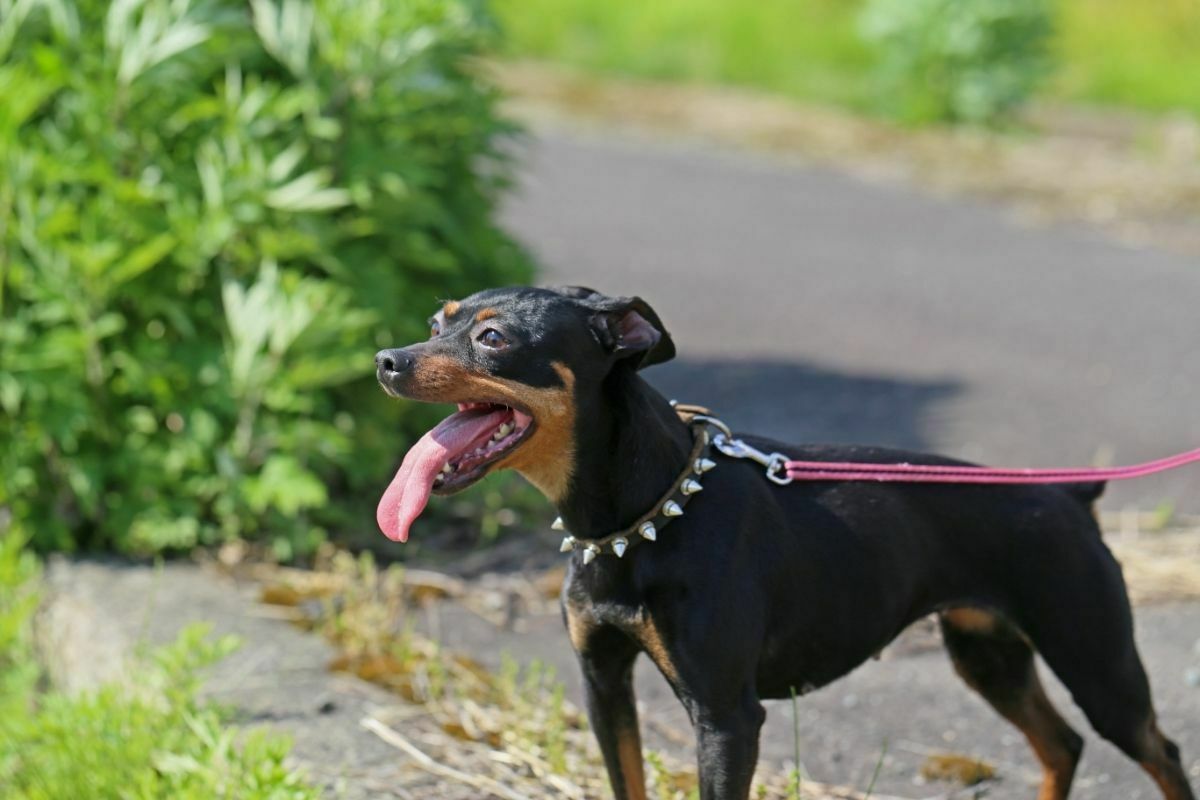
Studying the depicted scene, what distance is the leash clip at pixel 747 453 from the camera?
12.5ft

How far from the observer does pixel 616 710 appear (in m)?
3.90

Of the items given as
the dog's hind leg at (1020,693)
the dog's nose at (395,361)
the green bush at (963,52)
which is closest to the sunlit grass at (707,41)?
the green bush at (963,52)

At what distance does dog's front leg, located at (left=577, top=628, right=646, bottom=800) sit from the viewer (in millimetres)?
3814

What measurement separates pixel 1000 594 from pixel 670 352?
1052 mm

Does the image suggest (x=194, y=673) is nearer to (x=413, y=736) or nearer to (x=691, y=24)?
(x=413, y=736)

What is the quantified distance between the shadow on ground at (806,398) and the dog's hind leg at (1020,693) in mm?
3594

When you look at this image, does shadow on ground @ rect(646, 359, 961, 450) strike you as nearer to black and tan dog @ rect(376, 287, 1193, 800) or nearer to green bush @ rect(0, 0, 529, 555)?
green bush @ rect(0, 0, 529, 555)

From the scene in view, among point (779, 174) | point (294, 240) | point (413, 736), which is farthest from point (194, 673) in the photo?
point (779, 174)

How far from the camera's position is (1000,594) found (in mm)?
4008

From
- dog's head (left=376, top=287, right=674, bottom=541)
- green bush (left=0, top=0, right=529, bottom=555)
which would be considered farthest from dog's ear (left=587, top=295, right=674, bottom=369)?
green bush (left=0, top=0, right=529, bottom=555)

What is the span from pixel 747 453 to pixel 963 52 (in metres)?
13.2

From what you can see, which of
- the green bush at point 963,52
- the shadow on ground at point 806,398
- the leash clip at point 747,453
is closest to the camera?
the leash clip at point 747,453

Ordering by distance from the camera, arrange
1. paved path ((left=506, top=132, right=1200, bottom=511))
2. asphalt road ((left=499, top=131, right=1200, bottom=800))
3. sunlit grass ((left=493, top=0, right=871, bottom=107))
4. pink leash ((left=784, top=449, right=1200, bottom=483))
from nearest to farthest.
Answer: pink leash ((left=784, top=449, right=1200, bottom=483)), asphalt road ((left=499, top=131, right=1200, bottom=800)), paved path ((left=506, top=132, right=1200, bottom=511)), sunlit grass ((left=493, top=0, right=871, bottom=107))

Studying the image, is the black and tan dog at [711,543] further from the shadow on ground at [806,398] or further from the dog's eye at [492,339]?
the shadow on ground at [806,398]
